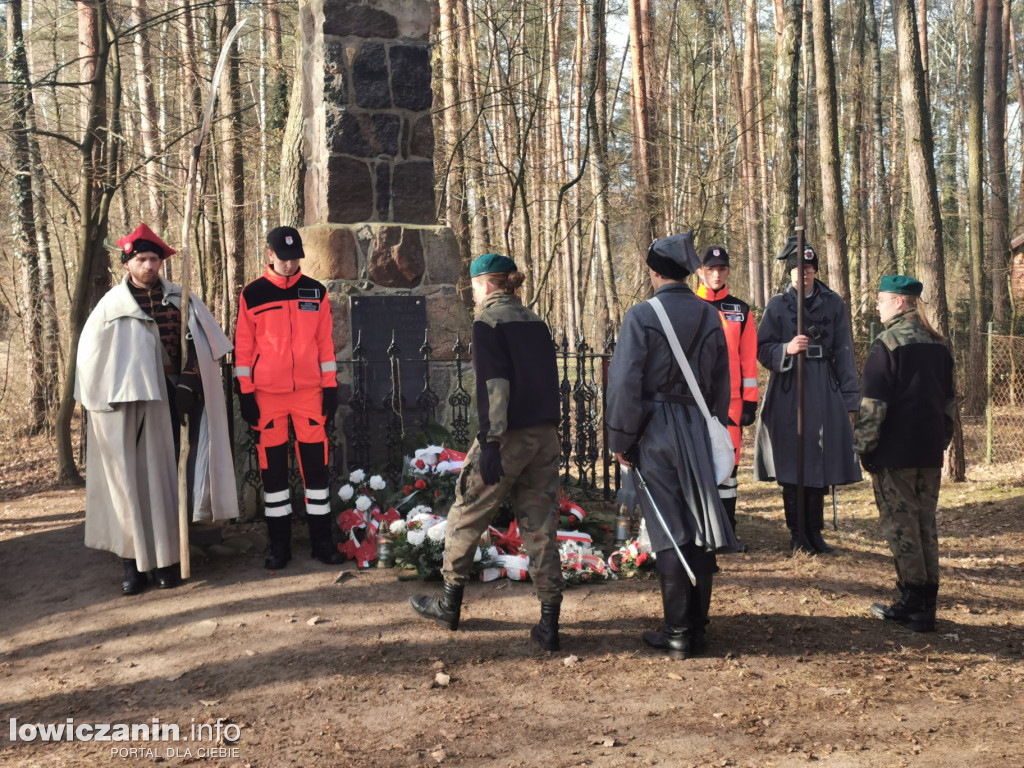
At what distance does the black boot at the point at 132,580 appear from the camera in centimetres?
525

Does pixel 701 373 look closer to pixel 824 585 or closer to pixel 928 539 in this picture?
pixel 928 539

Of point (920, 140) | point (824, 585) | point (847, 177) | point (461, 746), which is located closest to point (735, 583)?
point (824, 585)

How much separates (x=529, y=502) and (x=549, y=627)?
63cm

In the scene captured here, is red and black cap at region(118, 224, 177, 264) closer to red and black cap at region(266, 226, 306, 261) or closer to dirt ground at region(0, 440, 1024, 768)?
red and black cap at region(266, 226, 306, 261)

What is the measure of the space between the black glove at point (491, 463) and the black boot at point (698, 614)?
3.58 feet

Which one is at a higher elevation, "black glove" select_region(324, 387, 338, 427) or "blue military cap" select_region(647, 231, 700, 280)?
"blue military cap" select_region(647, 231, 700, 280)

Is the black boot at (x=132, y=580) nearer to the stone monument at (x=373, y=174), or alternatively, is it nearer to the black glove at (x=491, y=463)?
the stone monument at (x=373, y=174)

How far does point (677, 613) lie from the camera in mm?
4305

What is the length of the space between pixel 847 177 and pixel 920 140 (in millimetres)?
20296

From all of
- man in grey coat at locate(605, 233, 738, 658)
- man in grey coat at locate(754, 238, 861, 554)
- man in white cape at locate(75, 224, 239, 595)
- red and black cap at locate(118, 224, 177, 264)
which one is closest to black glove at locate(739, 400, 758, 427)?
man in grey coat at locate(754, 238, 861, 554)

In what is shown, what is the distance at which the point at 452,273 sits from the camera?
22.7 ft

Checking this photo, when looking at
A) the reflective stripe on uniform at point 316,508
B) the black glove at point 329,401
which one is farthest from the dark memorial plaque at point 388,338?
the reflective stripe on uniform at point 316,508

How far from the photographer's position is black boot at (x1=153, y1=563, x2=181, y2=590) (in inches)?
209

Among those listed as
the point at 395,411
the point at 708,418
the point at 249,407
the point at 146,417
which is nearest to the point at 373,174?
the point at 395,411
